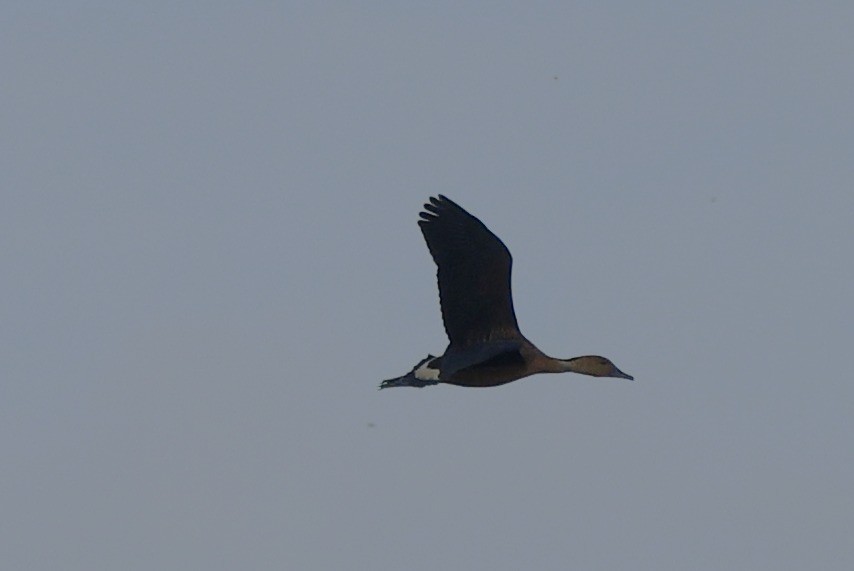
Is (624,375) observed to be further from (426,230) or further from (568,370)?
(426,230)

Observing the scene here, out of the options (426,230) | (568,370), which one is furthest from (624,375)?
(426,230)

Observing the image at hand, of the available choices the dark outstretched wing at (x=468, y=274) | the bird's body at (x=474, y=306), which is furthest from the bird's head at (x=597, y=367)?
the dark outstretched wing at (x=468, y=274)

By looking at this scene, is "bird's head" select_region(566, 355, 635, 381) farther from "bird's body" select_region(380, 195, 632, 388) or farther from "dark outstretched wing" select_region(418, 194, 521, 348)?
"dark outstretched wing" select_region(418, 194, 521, 348)

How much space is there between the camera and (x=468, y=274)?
113ft

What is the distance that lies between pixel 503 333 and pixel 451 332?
566 millimetres

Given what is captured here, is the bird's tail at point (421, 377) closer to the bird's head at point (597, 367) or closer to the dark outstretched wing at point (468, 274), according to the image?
the dark outstretched wing at point (468, 274)

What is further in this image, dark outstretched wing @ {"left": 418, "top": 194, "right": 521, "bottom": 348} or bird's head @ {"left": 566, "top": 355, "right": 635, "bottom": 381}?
bird's head @ {"left": 566, "top": 355, "right": 635, "bottom": 381}

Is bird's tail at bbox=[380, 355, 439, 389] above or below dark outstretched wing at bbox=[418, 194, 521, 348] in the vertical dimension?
below

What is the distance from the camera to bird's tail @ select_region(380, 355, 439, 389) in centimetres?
3500

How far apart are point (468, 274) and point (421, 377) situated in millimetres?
1490

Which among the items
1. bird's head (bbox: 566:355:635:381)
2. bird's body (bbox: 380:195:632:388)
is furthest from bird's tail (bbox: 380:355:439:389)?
bird's head (bbox: 566:355:635:381)

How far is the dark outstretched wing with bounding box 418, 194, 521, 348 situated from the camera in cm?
3406

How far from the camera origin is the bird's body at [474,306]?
34094 mm

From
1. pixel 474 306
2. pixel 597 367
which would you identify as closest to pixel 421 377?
pixel 474 306
